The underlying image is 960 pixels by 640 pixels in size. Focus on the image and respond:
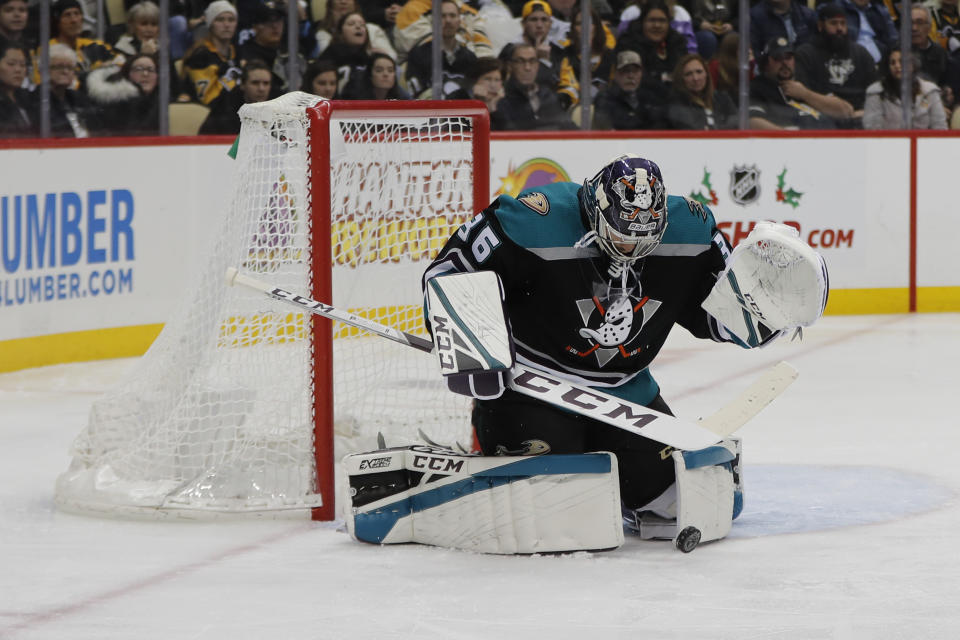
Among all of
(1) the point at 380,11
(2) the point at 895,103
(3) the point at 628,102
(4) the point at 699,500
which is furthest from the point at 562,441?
(2) the point at 895,103

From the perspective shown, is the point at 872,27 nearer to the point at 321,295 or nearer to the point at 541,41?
the point at 541,41

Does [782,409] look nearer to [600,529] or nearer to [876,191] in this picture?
[600,529]

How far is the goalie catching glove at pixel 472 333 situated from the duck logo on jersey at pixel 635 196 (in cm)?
29

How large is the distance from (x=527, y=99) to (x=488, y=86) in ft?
0.70

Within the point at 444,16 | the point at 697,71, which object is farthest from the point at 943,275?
the point at 444,16

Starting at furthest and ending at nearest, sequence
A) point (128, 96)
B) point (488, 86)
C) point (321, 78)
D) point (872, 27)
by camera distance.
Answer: point (872, 27), point (488, 86), point (321, 78), point (128, 96)

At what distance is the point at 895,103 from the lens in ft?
24.9

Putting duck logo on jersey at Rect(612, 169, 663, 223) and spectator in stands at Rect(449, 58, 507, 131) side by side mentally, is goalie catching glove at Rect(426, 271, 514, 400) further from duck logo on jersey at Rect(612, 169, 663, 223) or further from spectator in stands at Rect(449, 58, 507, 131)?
spectator in stands at Rect(449, 58, 507, 131)

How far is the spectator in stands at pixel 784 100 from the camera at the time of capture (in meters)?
7.44

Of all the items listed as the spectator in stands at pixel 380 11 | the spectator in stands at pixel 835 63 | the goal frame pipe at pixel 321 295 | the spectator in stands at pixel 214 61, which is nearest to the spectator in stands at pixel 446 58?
the spectator in stands at pixel 380 11

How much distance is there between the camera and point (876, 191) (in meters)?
7.45

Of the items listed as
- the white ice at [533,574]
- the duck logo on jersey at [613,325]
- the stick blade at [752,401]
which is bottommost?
the white ice at [533,574]

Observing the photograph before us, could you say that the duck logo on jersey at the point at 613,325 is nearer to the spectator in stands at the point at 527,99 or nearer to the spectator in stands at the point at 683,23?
the spectator in stands at the point at 527,99

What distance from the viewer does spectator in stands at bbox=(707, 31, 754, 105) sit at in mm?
7414
